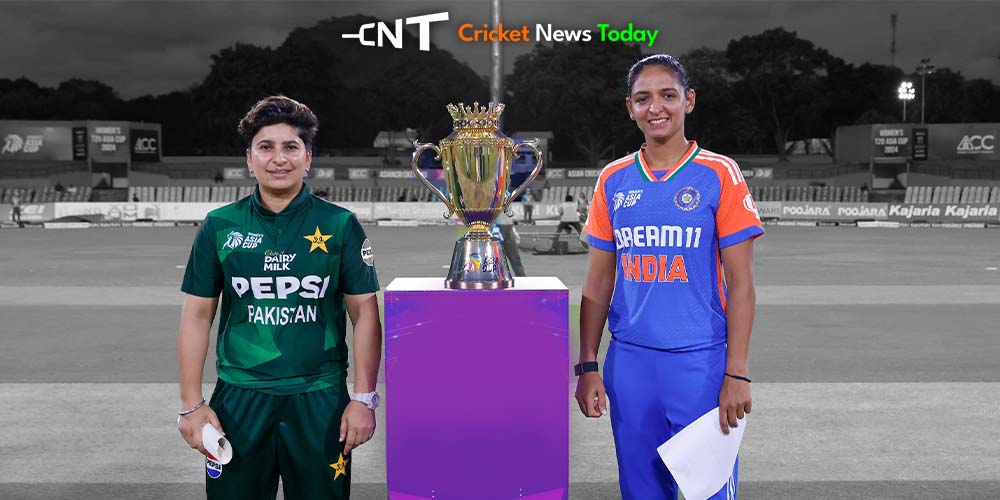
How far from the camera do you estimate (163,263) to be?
765 inches

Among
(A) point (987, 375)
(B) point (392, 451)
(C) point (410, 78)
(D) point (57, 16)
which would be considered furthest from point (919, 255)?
(D) point (57, 16)

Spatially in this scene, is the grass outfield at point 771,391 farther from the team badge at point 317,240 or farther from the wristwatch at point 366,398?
the team badge at point 317,240

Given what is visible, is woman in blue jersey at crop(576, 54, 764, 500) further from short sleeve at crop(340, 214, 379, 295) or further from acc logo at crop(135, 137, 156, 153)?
acc logo at crop(135, 137, 156, 153)

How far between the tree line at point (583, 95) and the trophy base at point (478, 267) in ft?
203

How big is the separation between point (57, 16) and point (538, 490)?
9017 centimetres

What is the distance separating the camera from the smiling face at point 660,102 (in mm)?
3371

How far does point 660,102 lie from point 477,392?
4.19 ft

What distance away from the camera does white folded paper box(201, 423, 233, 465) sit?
125 inches

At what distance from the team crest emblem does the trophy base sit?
79cm

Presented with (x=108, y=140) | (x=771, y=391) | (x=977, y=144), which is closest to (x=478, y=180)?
(x=771, y=391)

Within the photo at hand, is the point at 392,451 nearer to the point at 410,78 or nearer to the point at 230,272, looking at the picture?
the point at 230,272

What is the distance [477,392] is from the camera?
3523 millimetres

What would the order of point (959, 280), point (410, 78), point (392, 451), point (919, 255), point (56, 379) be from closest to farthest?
point (392, 451), point (56, 379), point (959, 280), point (919, 255), point (410, 78)

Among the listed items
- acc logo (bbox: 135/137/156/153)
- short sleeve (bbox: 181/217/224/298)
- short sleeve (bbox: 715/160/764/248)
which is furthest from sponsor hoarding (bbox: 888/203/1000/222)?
acc logo (bbox: 135/137/156/153)
